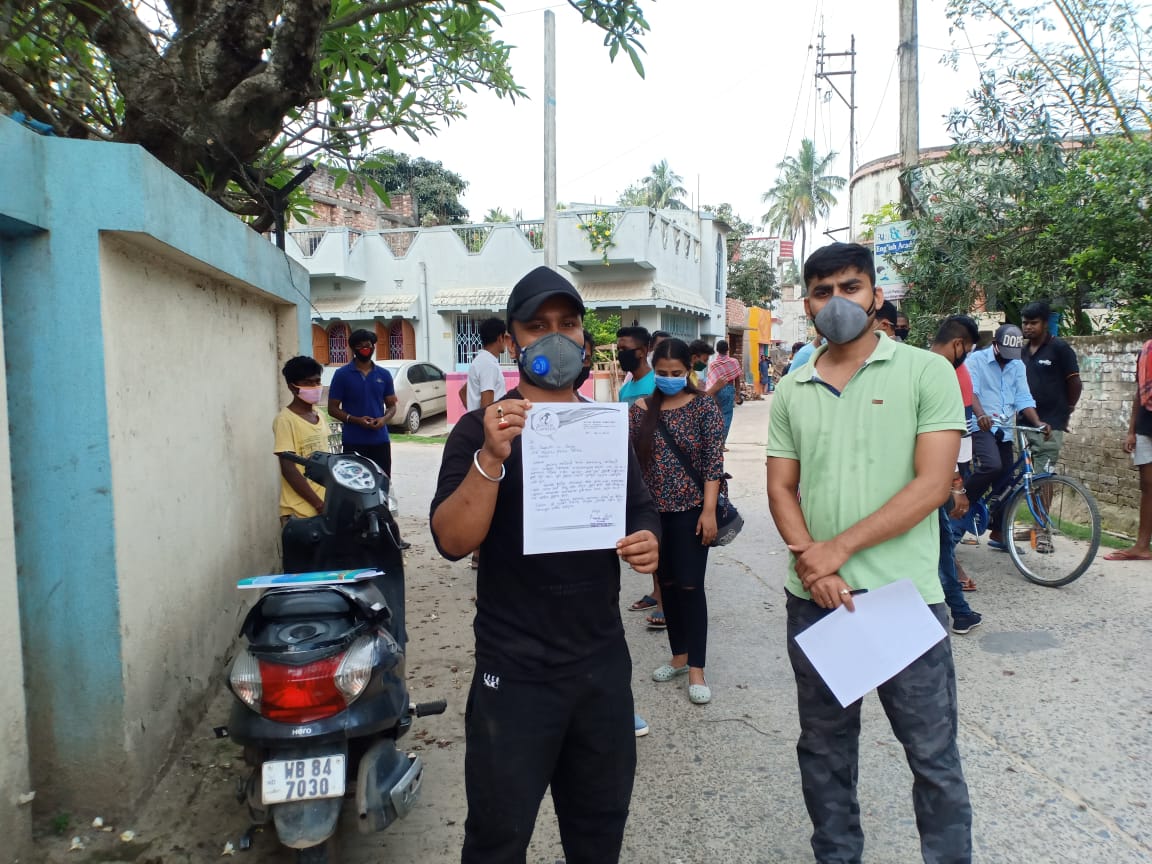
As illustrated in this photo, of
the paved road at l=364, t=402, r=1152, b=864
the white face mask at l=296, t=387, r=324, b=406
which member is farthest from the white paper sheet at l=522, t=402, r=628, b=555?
the white face mask at l=296, t=387, r=324, b=406

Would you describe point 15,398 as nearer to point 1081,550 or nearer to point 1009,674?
point 1009,674

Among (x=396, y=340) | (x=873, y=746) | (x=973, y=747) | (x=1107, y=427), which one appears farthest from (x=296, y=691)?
(x=396, y=340)

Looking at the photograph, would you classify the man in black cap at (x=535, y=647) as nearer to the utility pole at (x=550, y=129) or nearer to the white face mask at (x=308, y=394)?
the white face mask at (x=308, y=394)

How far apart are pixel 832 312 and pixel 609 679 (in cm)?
126

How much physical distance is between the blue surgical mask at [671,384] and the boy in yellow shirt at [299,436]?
1.85 meters

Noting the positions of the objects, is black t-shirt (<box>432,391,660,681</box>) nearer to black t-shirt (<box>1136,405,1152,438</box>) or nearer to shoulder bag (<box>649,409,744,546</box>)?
shoulder bag (<box>649,409,744,546</box>)

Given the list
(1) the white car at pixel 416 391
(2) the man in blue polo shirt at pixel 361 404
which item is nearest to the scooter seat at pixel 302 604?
(2) the man in blue polo shirt at pixel 361 404

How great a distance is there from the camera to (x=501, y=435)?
68.6 inches

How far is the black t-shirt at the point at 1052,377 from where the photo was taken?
621 cm

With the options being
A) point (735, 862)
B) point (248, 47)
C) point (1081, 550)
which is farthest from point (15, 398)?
point (1081, 550)

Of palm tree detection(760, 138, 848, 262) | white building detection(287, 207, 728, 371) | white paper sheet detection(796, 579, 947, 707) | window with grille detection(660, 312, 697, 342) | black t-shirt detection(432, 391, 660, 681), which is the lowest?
white paper sheet detection(796, 579, 947, 707)

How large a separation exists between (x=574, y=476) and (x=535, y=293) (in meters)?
0.46

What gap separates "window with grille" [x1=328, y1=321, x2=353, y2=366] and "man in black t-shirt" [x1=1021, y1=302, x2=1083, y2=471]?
1898cm

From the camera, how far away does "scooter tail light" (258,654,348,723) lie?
7.50 feet
